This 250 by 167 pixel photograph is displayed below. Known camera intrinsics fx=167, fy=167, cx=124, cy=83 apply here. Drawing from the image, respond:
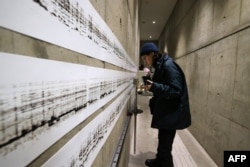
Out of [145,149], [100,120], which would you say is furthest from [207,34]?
[100,120]

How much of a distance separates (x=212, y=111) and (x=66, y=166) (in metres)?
2.63

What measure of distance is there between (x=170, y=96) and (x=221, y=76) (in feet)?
3.63

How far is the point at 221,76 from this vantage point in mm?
2275

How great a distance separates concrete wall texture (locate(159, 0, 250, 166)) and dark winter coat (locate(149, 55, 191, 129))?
0.61 meters

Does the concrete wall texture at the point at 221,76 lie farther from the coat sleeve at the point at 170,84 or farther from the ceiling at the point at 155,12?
the ceiling at the point at 155,12

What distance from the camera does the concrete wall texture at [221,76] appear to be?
178 cm

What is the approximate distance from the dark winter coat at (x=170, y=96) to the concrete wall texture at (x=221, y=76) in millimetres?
610

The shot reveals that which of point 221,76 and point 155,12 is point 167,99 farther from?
point 155,12

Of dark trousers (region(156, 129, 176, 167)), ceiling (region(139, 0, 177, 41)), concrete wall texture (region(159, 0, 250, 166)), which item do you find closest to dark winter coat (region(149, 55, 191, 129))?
dark trousers (region(156, 129, 176, 167))

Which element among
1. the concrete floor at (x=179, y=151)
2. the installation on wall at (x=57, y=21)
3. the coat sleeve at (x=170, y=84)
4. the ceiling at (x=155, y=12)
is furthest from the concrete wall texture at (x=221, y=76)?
the ceiling at (x=155, y=12)

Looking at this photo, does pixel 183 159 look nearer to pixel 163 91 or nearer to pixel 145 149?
pixel 145 149

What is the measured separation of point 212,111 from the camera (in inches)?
101

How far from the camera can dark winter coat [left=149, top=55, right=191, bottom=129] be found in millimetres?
1634

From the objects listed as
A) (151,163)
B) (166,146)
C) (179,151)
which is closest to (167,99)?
(166,146)
